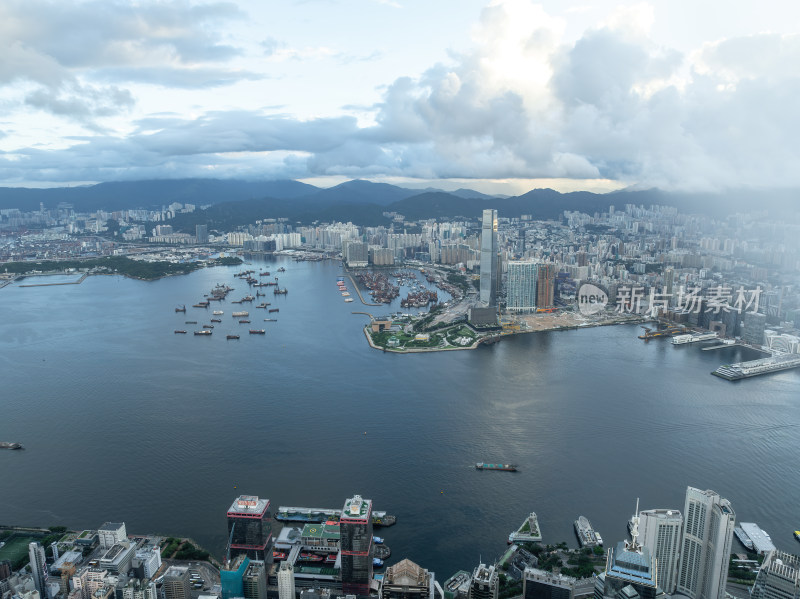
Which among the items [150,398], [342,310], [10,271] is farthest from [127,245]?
[150,398]

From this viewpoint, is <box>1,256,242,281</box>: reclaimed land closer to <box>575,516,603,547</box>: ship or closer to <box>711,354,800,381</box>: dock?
<box>711,354,800,381</box>: dock

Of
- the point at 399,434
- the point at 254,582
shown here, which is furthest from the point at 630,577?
the point at 399,434

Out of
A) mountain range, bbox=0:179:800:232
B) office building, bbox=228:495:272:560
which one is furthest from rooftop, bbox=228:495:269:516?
mountain range, bbox=0:179:800:232

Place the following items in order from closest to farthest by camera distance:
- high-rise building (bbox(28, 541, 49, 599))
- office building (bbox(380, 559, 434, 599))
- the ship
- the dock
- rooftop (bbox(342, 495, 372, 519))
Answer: office building (bbox(380, 559, 434, 599)), rooftop (bbox(342, 495, 372, 519)), high-rise building (bbox(28, 541, 49, 599)), the ship, the dock

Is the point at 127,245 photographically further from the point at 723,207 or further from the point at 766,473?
the point at 766,473

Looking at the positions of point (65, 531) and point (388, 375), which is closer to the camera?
point (65, 531)

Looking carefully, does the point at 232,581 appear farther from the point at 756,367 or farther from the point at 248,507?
the point at 756,367

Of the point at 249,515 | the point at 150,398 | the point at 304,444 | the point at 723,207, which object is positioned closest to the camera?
the point at 249,515
